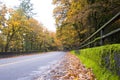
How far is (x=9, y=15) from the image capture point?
40.4 meters

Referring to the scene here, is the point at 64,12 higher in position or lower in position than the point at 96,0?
higher

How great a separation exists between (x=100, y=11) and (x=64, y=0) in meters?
19.8

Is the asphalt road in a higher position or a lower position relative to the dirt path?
lower

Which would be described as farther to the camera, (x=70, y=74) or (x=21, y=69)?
(x=21, y=69)

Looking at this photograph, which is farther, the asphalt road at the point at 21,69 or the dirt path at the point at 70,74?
the asphalt road at the point at 21,69

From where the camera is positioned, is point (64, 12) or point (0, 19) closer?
point (64, 12)

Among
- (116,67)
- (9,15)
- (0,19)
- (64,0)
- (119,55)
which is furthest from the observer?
(9,15)

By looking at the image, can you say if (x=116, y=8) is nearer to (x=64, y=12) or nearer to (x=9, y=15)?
(x=64, y=12)

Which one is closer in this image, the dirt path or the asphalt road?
the dirt path

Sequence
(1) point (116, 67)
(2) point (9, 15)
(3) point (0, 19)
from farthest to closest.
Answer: (2) point (9, 15) < (3) point (0, 19) < (1) point (116, 67)

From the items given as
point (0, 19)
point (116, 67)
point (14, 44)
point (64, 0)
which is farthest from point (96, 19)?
point (14, 44)

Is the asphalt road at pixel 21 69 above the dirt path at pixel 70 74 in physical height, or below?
below

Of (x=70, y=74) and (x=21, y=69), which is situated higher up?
(x=70, y=74)

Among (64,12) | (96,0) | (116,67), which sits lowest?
(116,67)
